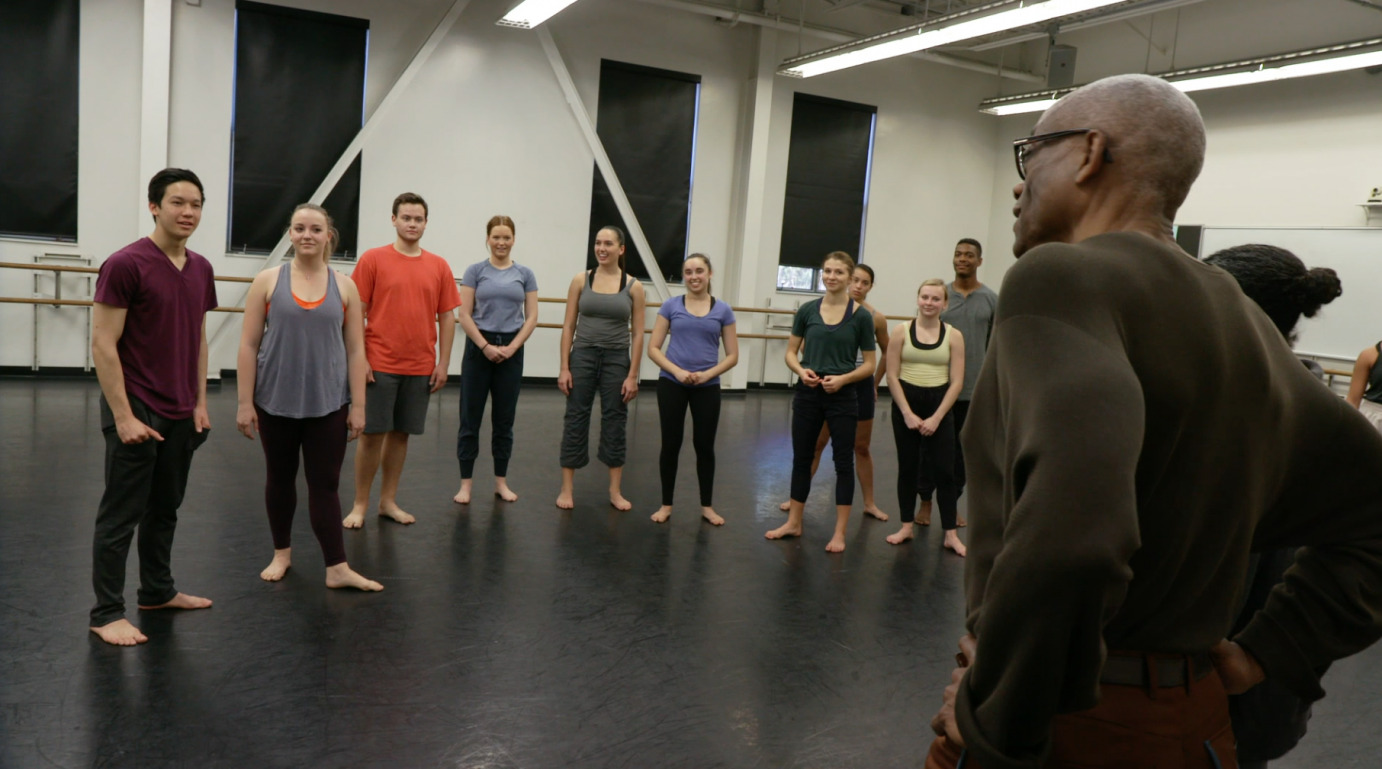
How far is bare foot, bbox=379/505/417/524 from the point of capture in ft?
14.9

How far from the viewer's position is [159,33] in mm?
7707

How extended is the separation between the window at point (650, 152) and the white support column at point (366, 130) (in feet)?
5.58

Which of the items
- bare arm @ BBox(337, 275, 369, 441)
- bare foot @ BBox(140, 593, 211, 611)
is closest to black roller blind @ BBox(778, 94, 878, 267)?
bare arm @ BBox(337, 275, 369, 441)

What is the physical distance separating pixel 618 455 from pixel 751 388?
6058mm

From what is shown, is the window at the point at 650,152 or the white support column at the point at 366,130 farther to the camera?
the window at the point at 650,152

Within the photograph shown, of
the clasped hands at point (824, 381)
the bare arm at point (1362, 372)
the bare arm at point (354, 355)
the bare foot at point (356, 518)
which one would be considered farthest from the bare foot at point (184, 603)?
the bare arm at point (1362, 372)

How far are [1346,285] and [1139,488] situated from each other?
9.09 meters

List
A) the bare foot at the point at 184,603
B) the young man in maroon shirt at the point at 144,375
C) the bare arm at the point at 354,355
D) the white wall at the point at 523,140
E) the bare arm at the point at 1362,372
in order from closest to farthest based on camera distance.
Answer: the young man in maroon shirt at the point at 144,375, the bare foot at the point at 184,603, the bare arm at the point at 354,355, the bare arm at the point at 1362,372, the white wall at the point at 523,140

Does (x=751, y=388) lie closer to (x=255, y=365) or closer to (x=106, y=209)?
(x=106, y=209)

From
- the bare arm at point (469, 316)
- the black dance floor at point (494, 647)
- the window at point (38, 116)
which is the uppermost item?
the window at point (38, 116)

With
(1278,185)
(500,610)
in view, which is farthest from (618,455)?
(1278,185)

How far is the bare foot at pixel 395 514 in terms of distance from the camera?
453cm

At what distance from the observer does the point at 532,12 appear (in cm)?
790

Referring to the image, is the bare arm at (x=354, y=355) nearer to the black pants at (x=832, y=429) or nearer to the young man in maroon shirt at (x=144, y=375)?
the young man in maroon shirt at (x=144, y=375)
